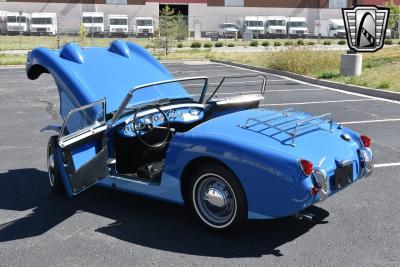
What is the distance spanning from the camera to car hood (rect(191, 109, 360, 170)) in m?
4.10

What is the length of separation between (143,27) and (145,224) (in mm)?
49812

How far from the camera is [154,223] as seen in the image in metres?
4.79

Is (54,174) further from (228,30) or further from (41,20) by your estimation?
(228,30)

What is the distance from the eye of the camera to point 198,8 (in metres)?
61.2

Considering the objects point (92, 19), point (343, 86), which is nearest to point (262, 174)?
point (343, 86)

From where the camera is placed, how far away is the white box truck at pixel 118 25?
2080 inches

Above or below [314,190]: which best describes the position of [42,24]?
above

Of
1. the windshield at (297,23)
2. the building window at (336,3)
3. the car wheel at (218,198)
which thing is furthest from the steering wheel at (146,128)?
the building window at (336,3)

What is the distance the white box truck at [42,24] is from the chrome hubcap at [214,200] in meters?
50.1

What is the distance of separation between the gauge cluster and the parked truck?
5034cm

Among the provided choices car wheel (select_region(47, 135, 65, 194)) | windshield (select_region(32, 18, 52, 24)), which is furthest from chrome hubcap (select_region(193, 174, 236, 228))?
windshield (select_region(32, 18, 52, 24))

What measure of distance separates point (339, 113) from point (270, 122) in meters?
6.49

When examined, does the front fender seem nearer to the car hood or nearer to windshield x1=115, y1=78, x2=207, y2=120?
the car hood

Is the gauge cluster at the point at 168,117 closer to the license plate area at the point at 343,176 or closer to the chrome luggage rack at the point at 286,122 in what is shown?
the chrome luggage rack at the point at 286,122
